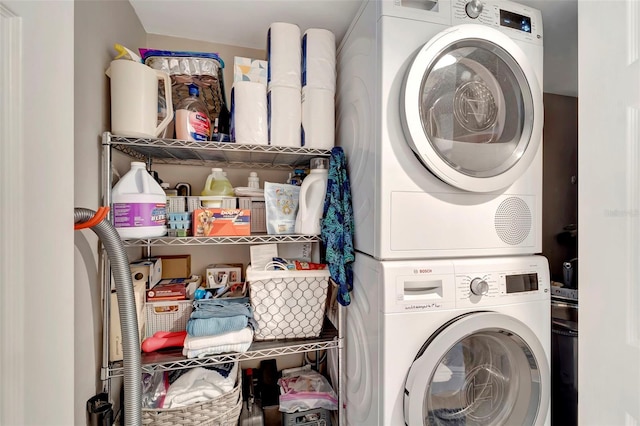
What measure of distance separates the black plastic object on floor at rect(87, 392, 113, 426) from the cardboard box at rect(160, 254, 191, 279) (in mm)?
620

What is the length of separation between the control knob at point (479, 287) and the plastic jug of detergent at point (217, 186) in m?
1.12

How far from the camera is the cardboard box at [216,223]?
1170 millimetres

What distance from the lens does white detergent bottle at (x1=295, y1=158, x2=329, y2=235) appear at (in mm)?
1261

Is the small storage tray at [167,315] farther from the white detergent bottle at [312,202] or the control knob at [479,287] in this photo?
the control knob at [479,287]

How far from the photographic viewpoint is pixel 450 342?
988 millimetres

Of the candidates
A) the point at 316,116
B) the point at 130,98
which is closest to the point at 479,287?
the point at 316,116

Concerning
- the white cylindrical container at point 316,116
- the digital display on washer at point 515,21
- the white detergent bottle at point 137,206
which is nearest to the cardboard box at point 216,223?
the white detergent bottle at point 137,206

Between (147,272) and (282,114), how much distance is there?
939mm

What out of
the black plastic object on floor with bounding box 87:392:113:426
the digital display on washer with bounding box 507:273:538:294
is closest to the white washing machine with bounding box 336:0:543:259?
the digital display on washer with bounding box 507:273:538:294

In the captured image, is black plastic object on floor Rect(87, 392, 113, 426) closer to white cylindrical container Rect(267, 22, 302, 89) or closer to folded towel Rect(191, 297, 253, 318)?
folded towel Rect(191, 297, 253, 318)
